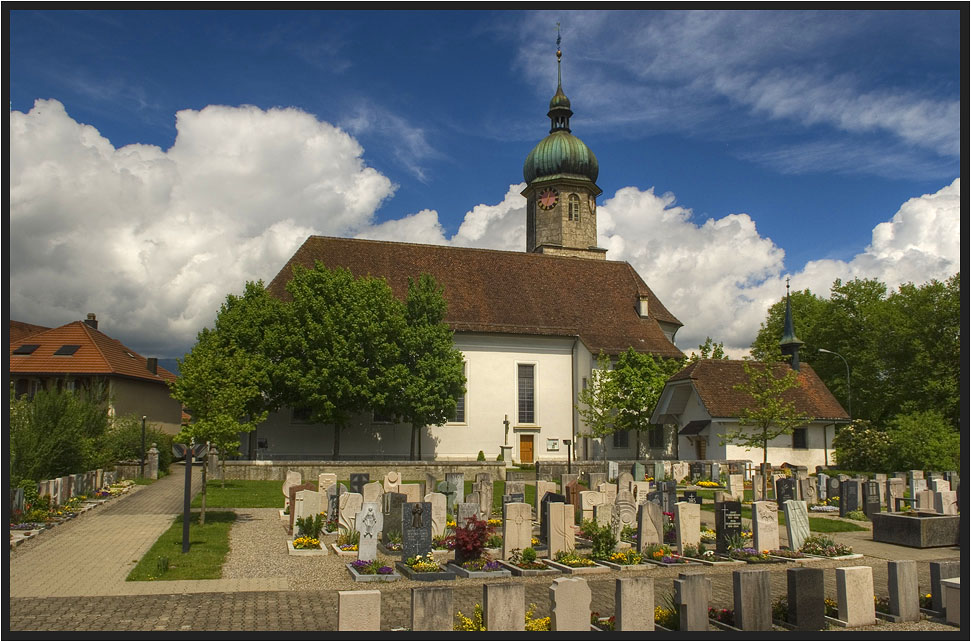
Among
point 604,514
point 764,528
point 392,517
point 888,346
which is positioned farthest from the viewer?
point 888,346

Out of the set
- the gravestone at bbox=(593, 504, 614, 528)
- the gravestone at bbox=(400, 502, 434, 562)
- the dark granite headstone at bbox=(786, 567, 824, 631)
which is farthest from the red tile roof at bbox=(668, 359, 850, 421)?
the dark granite headstone at bbox=(786, 567, 824, 631)

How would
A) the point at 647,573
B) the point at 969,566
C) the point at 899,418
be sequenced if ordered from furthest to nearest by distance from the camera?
the point at 899,418
the point at 647,573
the point at 969,566

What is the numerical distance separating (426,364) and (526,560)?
882 inches

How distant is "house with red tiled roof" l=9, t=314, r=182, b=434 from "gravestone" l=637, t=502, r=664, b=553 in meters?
29.6

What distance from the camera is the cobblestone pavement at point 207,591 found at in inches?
381

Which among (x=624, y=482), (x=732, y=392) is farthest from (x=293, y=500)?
(x=732, y=392)

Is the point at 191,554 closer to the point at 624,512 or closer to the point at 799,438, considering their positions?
the point at 624,512

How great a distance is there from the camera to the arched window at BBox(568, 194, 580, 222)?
5650 cm

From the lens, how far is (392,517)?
16656 mm

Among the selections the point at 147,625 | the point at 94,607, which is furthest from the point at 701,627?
the point at 94,607

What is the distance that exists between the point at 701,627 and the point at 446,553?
754cm

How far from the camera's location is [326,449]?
3912 cm

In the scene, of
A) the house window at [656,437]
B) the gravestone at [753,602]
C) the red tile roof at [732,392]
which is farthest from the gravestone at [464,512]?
the house window at [656,437]

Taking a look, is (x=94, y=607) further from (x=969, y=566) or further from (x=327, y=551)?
(x=969, y=566)
